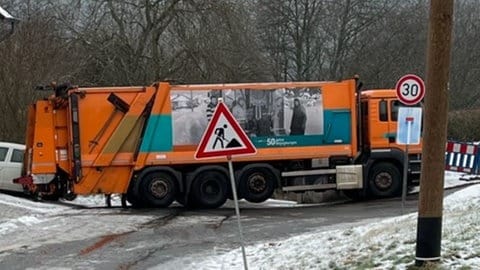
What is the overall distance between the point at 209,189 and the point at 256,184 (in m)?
1.21

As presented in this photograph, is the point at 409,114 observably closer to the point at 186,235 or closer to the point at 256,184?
the point at 186,235

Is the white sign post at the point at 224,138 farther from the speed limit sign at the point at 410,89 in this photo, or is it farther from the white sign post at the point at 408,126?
the speed limit sign at the point at 410,89

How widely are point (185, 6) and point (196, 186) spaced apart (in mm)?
12767

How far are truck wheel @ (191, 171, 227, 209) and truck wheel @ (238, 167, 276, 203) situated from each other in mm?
482

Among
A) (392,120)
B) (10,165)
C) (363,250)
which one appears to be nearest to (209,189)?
(392,120)

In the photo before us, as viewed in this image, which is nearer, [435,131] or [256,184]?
[435,131]

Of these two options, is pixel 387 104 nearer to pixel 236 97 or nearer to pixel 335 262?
pixel 236 97

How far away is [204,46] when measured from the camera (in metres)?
31.3

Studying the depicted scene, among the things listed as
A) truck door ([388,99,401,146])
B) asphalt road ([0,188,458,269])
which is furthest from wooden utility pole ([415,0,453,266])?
truck door ([388,99,401,146])

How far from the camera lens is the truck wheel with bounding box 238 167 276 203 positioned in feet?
69.9

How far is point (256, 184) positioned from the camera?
2141 cm

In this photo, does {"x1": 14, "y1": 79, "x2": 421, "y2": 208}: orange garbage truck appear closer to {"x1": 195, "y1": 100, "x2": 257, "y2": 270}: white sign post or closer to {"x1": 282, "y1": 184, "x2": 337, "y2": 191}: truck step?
{"x1": 282, "y1": 184, "x2": 337, "y2": 191}: truck step

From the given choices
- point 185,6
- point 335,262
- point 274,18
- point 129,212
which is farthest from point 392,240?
point 274,18

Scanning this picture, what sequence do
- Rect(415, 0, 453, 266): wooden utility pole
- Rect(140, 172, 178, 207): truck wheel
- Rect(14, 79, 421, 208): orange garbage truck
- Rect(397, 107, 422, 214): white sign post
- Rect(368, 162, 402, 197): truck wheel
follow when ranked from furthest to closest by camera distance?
Rect(368, 162, 402, 197): truck wheel → Rect(140, 172, 178, 207): truck wheel → Rect(14, 79, 421, 208): orange garbage truck → Rect(397, 107, 422, 214): white sign post → Rect(415, 0, 453, 266): wooden utility pole
